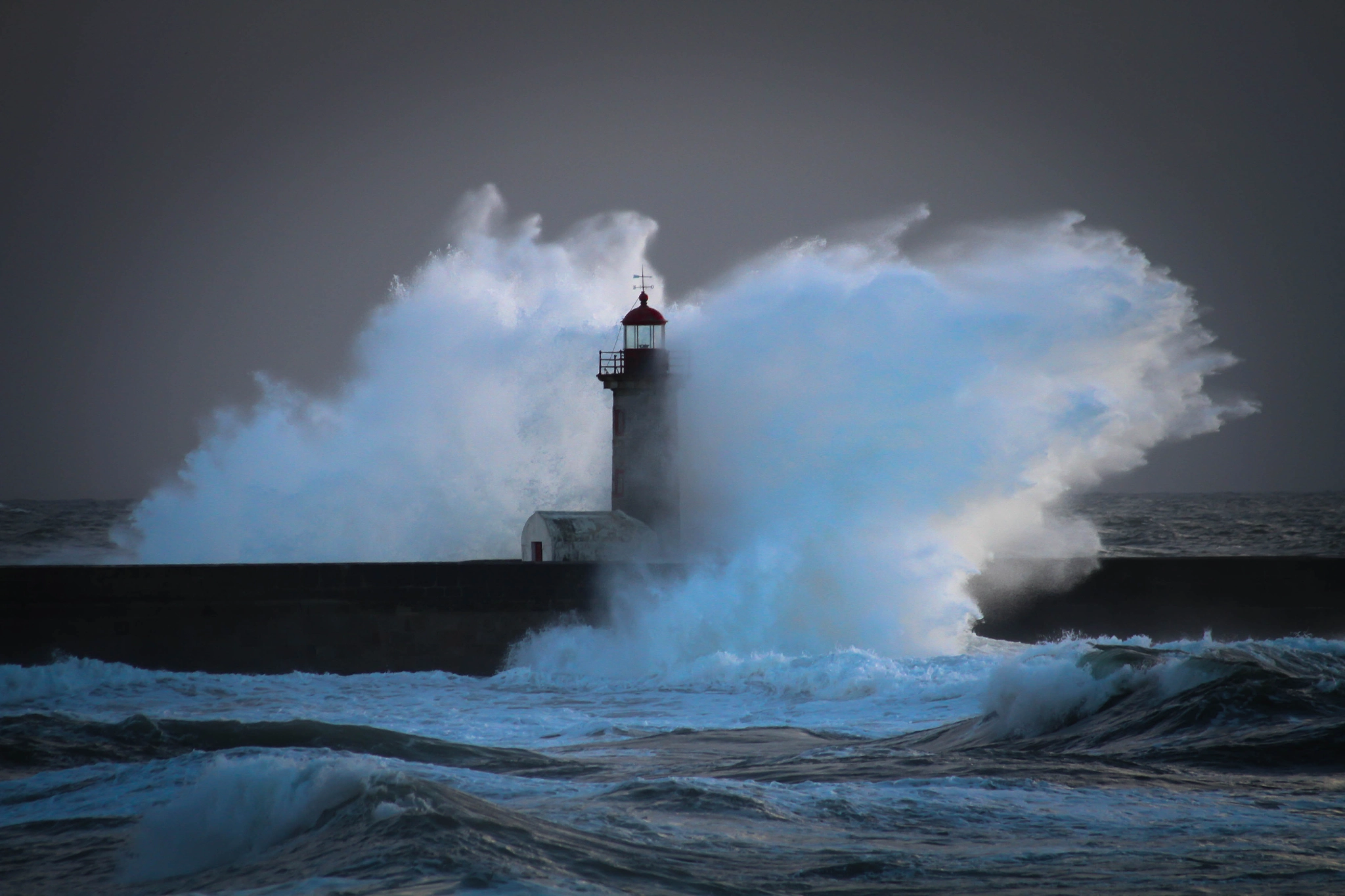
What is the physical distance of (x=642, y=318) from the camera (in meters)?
14.1

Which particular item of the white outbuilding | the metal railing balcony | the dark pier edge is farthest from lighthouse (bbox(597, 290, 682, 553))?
the dark pier edge

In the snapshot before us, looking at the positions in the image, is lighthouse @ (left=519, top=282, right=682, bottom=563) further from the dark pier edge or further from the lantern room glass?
the dark pier edge

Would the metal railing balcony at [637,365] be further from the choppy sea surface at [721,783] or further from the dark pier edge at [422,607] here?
the choppy sea surface at [721,783]

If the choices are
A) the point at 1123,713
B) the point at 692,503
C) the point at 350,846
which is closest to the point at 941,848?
the point at 350,846

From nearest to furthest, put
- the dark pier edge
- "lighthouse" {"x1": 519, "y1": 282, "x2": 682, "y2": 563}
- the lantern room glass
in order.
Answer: the dark pier edge, "lighthouse" {"x1": 519, "y1": 282, "x2": 682, "y2": 563}, the lantern room glass

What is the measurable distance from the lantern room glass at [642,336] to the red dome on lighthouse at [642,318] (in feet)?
0.05

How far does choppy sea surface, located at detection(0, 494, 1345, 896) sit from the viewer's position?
179 inches

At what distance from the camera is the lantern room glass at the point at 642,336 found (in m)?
14.0

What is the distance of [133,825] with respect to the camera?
5461 millimetres

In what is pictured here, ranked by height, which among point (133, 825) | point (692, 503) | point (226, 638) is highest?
Result: point (692, 503)

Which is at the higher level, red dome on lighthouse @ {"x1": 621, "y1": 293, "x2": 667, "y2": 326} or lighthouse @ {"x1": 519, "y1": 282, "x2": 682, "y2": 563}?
red dome on lighthouse @ {"x1": 621, "y1": 293, "x2": 667, "y2": 326}

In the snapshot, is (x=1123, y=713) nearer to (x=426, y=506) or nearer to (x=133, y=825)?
(x=133, y=825)

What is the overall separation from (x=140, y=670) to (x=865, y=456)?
25.6 ft

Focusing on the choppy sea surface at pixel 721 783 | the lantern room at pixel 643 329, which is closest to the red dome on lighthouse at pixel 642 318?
the lantern room at pixel 643 329
